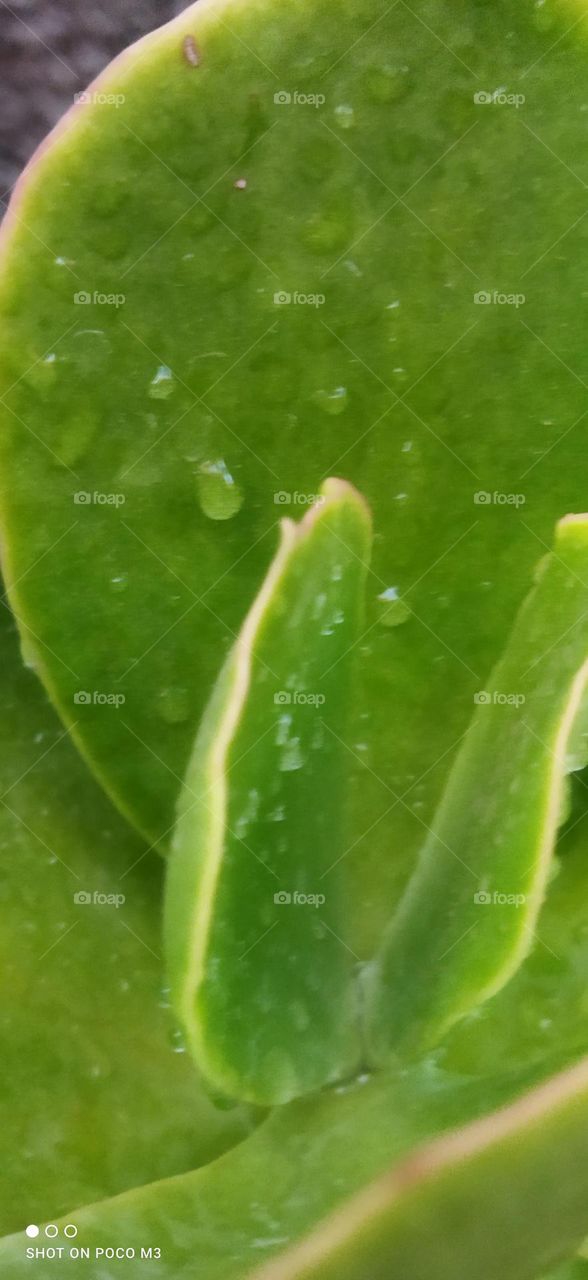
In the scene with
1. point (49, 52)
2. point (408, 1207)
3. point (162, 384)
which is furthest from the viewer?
point (49, 52)

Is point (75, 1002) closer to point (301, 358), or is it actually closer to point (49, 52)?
point (301, 358)

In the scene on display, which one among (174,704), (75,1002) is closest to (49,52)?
(174,704)

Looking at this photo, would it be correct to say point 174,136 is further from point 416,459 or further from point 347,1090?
point 347,1090

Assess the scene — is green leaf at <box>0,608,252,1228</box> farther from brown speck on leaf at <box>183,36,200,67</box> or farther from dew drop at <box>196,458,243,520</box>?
brown speck on leaf at <box>183,36,200,67</box>

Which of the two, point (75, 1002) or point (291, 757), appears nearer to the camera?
point (291, 757)

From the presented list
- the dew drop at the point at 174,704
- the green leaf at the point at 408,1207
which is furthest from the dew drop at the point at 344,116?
the green leaf at the point at 408,1207

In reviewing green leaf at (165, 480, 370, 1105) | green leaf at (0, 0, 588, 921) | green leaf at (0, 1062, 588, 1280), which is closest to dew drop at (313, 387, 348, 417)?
green leaf at (0, 0, 588, 921)

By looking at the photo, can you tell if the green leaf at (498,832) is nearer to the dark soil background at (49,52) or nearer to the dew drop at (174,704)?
the dew drop at (174,704)

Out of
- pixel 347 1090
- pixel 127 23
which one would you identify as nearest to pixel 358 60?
pixel 127 23
